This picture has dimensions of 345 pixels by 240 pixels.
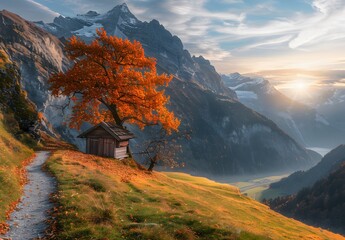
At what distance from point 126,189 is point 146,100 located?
66.7ft

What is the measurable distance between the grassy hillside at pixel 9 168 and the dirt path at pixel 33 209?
23.0 inches

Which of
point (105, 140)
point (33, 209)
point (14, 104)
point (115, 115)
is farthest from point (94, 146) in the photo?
point (33, 209)

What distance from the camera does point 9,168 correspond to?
28.4 metres

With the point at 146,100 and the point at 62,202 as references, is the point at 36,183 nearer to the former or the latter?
the point at 62,202

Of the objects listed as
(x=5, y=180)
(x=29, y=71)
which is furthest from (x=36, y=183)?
(x=29, y=71)

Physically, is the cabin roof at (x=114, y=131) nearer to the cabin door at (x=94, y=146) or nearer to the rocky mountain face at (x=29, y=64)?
the cabin door at (x=94, y=146)

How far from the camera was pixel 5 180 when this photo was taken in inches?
912

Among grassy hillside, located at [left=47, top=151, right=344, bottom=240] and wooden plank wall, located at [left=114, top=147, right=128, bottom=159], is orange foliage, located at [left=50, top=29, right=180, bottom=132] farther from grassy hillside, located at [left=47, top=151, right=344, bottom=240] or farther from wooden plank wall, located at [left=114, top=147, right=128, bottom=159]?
grassy hillside, located at [left=47, top=151, right=344, bottom=240]

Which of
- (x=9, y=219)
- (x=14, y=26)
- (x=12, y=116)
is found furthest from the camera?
(x=14, y=26)

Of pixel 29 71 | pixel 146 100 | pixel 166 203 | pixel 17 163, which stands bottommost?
pixel 166 203

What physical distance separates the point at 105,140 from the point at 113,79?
367 inches

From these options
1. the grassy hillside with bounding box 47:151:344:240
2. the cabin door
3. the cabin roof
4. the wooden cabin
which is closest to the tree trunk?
the cabin roof

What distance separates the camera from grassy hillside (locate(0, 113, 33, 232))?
2072cm

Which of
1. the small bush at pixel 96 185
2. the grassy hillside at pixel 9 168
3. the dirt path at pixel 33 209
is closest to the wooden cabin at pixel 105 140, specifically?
the grassy hillside at pixel 9 168
